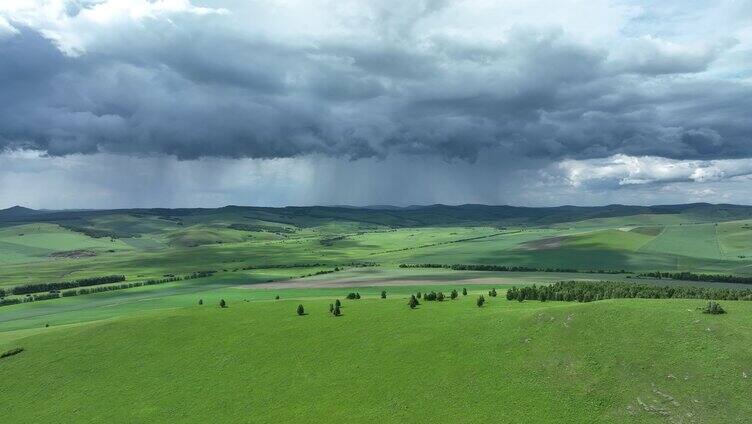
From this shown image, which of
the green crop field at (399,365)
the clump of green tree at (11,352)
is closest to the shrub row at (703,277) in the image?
the green crop field at (399,365)

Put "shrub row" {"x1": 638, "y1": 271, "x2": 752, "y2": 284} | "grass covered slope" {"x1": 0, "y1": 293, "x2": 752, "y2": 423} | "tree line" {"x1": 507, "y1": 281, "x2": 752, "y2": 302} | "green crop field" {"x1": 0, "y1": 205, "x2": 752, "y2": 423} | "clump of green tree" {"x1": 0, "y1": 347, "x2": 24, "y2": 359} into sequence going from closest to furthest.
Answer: "grass covered slope" {"x1": 0, "y1": 293, "x2": 752, "y2": 423}, "green crop field" {"x1": 0, "y1": 205, "x2": 752, "y2": 423}, "clump of green tree" {"x1": 0, "y1": 347, "x2": 24, "y2": 359}, "tree line" {"x1": 507, "y1": 281, "x2": 752, "y2": 302}, "shrub row" {"x1": 638, "y1": 271, "x2": 752, "y2": 284}

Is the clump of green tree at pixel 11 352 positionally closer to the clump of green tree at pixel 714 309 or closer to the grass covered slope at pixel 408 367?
the grass covered slope at pixel 408 367

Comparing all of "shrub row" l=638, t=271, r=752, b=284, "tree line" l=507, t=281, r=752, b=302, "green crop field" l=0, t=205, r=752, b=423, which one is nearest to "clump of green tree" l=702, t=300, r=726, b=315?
"green crop field" l=0, t=205, r=752, b=423

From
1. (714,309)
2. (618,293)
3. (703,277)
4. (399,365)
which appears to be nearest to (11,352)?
(399,365)

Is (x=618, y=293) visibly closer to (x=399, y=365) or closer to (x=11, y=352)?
(x=399, y=365)

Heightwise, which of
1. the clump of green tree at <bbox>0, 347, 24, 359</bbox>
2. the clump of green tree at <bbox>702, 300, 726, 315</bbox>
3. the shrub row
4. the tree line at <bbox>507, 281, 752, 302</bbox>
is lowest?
the clump of green tree at <bbox>0, 347, 24, 359</bbox>

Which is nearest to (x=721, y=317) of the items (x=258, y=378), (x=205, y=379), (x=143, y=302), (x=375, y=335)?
(x=375, y=335)

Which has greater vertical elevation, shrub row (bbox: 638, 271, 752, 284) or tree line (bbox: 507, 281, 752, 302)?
tree line (bbox: 507, 281, 752, 302)

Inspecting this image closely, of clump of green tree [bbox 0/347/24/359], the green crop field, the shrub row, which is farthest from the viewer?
the shrub row

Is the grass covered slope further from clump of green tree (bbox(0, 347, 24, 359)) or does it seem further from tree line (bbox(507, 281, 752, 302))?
tree line (bbox(507, 281, 752, 302))
